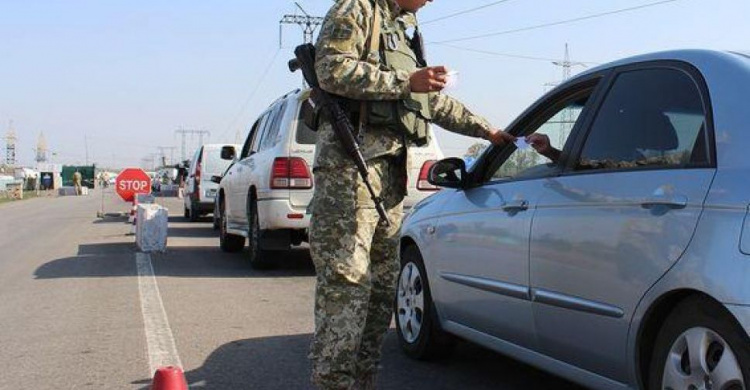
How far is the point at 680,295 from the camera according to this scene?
2883 millimetres

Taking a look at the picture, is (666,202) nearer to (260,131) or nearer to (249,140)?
(260,131)

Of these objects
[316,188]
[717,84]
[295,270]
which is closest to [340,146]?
[316,188]

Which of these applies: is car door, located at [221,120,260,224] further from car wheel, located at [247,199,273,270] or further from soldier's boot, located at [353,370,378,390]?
soldier's boot, located at [353,370,378,390]

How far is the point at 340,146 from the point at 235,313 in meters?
3.83

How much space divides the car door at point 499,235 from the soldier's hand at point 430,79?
2.80ft

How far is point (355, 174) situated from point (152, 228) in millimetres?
8829

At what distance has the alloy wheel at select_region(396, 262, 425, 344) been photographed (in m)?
5.14

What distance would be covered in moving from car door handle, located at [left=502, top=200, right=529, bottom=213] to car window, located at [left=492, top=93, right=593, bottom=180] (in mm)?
173

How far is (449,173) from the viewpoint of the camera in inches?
181

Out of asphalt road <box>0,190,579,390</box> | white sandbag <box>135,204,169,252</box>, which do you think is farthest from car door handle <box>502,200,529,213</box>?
white sandbag <box>135,204,169,252</box>

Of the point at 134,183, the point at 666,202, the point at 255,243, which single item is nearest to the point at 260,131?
the point at 255,243

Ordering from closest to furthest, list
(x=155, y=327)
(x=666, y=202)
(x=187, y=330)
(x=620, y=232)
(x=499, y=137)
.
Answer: (x=666, y=202)
(x=620, y=232)
(x=499, y=137)
(x=187, y=330)
(x=155, y=327)

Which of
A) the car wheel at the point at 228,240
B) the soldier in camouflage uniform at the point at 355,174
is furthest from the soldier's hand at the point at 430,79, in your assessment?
the car wheel at the point at 228,240

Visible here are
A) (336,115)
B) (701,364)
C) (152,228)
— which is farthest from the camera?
(152,228)
